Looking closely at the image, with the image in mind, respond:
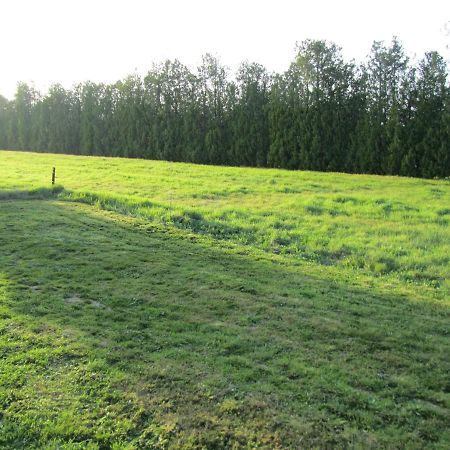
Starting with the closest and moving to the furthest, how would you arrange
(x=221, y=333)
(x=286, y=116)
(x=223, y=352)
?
(x=223, y=352) < (x=221, y=333) < (x=286, y=116)

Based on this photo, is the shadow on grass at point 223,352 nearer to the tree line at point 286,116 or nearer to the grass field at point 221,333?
the grass field at point 221,333

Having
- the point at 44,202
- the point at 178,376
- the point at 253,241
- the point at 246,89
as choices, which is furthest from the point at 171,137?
the point at 178,376

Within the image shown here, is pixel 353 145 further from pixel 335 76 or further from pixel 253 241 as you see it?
pixel 253 241

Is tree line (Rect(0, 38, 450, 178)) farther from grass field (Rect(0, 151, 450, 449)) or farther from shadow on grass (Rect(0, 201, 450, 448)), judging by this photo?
shadow on grass (Rect(0, 201, 450, 448))

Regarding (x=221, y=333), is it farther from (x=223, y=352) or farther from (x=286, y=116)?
(x=286, y=116)

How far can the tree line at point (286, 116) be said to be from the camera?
32.8 meters

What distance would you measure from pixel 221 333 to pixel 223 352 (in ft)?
1.59

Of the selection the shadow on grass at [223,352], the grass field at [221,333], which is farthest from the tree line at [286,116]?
the shadow on grass at [223,352]

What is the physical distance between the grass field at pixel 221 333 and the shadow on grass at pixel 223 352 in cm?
2

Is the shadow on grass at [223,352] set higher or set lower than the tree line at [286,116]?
lower

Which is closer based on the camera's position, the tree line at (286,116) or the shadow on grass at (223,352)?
the shadow on grass at (223,352)

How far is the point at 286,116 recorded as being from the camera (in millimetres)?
38781

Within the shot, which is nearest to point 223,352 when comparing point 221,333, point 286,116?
point 221,333

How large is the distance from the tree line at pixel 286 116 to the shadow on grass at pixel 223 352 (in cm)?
2771
